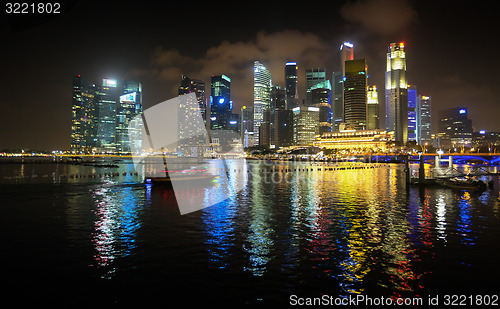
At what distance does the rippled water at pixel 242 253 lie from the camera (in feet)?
33.3

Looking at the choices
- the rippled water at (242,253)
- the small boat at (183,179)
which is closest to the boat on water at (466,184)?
the rippled water at (242,253)

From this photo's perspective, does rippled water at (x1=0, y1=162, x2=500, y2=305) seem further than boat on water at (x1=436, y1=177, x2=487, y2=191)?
No

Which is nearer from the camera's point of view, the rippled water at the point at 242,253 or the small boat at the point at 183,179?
the rippled water at the point at 242,253

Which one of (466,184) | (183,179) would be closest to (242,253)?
(466,184)

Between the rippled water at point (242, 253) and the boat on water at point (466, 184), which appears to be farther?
the boat on water at point (466, 184)

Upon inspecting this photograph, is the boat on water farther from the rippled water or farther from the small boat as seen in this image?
the small boat

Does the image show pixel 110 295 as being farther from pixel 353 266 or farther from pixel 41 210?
A: pixel 41 210

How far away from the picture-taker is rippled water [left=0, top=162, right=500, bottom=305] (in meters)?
10.2

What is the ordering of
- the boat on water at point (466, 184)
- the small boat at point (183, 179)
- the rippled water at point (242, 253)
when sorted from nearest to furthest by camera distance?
the rippled water at point (242, 253), the boat on water at point (466, 184), the small boat at point (183, 179)

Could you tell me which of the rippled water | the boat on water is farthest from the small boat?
the boat on water

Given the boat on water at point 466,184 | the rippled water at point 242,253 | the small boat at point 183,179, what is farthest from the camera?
the small boat at point 183,179

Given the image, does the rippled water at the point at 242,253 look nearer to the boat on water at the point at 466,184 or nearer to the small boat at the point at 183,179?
the boat on water at the point at 466,184

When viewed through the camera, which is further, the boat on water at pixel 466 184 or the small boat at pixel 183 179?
the small boat at pixel 183 179

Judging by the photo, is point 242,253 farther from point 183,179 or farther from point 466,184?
point 183,179
